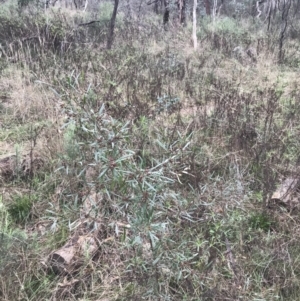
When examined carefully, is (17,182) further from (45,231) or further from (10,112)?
(10,112)

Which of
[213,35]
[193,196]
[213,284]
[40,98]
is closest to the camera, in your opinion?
[213,284]

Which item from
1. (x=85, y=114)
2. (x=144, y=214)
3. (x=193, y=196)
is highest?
(x=85, y=114)

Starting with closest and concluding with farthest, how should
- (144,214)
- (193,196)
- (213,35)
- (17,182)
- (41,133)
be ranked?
(144,214)
(193,196)
(17,182)
(41,133)
(213,35)

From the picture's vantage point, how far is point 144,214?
69.4 inches

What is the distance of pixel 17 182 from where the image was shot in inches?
115

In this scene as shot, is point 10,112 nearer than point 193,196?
Result: No

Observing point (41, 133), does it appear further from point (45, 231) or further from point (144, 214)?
point (144, 214)

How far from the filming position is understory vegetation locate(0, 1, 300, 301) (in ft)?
6.16

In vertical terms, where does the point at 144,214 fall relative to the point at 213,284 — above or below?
above

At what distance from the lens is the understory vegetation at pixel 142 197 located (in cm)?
188

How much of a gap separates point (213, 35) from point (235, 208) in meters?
6.72

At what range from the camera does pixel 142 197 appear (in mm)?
1749

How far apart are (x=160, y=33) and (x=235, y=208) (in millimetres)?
6930

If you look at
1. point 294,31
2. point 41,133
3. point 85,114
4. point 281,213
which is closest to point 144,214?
point 85,114
